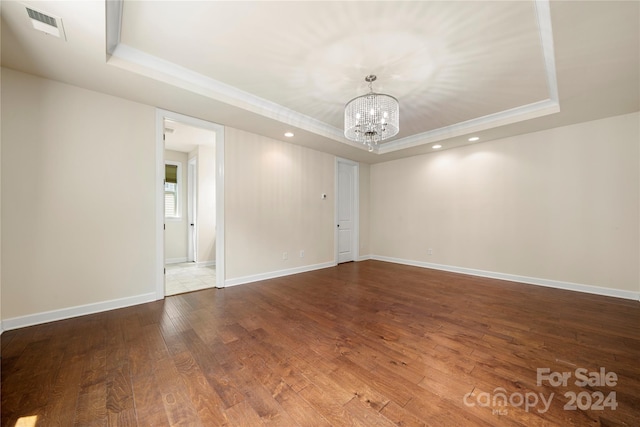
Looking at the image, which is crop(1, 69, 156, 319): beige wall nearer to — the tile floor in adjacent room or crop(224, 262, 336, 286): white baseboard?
the tile floor in adjacent room

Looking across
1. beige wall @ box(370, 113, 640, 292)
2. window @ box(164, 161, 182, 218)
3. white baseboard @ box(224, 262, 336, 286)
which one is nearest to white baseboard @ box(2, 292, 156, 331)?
white baseboard @ box(224, 262, 336, 286)

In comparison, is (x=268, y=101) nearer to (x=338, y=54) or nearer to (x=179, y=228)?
(x=338, y=54)

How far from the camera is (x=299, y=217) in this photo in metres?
4.85

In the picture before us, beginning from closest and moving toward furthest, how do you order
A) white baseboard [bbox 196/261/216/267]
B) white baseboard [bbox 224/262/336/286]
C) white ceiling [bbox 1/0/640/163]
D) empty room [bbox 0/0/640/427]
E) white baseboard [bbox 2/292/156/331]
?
1. empty room [bbox 0/0/640/427]
2. white ceiling [bbox 1/0/640/163]
3. white baseboard [bbox 2/292/156/331]
4. white baseboard [bbox 224/262/336/286]
5. white baseboard [bbox 196/261/216/267]

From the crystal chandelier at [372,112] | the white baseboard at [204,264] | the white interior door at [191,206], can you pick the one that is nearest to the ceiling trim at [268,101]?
the crystal chandelier at [372,112]

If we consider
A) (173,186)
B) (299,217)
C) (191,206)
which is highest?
Result: (173,186)

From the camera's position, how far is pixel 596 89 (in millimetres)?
2711

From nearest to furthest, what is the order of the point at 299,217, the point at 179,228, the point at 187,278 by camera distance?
the point at 187,278 → the point at 299,217 → the point at 179,228

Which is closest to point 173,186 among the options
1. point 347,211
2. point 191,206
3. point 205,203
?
point 191,206

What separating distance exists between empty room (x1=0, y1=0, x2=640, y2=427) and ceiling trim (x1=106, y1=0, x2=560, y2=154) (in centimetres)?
2

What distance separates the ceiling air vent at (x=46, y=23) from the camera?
1696 mm

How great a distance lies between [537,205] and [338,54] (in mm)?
→ 4131

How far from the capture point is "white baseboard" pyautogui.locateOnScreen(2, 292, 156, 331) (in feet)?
7.61

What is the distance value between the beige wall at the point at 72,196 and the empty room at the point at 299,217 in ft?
0.06
